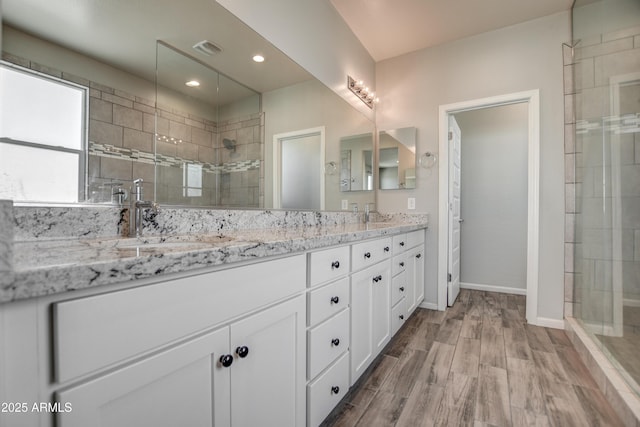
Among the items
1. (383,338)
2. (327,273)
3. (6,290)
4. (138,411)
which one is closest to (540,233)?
(383,338)

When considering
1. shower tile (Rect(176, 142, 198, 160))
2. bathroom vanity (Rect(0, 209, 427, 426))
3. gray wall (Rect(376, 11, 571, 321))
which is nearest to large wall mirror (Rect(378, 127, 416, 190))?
gray wall (Rect(376, 11, 571, 321))

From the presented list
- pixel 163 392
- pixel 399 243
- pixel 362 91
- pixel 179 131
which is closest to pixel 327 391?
pixel 163 392

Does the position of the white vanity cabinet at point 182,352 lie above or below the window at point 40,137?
below

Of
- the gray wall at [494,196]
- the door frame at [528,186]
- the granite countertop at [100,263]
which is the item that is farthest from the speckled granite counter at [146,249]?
the gray wall at [494,196]

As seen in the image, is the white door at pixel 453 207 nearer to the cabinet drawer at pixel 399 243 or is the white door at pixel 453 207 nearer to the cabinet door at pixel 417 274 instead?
the cabinet door at pixel 417 274

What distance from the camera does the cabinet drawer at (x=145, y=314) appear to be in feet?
1.54

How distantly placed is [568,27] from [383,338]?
286 centimetres

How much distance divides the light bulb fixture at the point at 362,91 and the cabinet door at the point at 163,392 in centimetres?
250

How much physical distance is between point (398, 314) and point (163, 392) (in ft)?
5.66

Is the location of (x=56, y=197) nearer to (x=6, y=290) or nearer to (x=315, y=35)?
(x=6, y=290)

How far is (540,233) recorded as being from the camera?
2.40m

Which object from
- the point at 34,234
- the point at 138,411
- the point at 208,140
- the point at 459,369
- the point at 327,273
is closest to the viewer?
the point at 138,411

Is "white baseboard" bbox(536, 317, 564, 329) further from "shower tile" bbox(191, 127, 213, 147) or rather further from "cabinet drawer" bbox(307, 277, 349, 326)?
"shower tile" bbox(191, 127, 213, 147)

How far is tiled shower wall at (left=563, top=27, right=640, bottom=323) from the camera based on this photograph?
5.12ft
